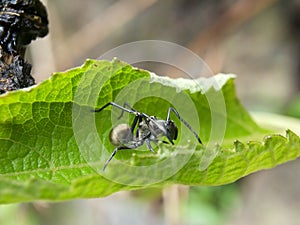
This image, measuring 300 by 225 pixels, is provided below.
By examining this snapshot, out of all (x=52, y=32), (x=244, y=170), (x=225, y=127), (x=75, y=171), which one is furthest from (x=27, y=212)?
(x=244, y=170)

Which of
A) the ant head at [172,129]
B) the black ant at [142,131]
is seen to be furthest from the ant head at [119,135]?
the ant head at [172,129]

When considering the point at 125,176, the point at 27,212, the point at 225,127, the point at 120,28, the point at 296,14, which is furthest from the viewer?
the point at 120,28

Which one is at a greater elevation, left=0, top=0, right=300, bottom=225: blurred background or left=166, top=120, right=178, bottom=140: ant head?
left=0, top=0, right=300, bottom=225: blurred background

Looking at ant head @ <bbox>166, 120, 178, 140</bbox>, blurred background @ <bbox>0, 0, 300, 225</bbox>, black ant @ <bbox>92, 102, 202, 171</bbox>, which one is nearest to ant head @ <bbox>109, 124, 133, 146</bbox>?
black ant @ <bbox>92, 102, 202, 171</bbox>

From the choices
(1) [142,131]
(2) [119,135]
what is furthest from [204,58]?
(2) [119,135]

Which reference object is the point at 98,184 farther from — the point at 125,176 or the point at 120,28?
the point at 120,28

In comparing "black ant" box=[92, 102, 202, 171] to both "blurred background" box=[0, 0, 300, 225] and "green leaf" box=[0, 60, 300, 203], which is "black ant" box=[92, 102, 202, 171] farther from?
"blurred background" box=[0, 0, 300, 225]

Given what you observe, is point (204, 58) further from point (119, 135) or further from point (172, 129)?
point (119, 135)

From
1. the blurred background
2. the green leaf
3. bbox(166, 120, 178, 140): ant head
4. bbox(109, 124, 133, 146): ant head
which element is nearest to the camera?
the green leaf
